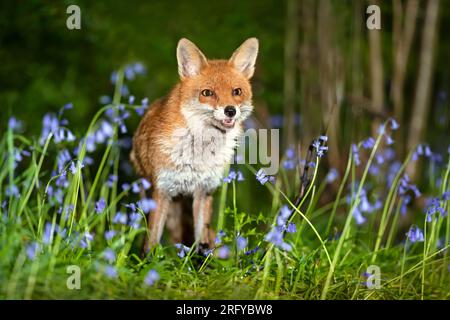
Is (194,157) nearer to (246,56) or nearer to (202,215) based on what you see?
(202,215)

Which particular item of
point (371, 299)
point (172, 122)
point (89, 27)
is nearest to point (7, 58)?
point (89, 27)

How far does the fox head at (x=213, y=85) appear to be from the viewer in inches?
162

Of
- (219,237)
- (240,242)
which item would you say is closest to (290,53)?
(219,237)

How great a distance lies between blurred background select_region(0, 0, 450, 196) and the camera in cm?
685

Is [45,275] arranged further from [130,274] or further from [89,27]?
[89,27]

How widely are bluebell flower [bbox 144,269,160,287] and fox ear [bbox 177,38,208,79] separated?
1.31 metres

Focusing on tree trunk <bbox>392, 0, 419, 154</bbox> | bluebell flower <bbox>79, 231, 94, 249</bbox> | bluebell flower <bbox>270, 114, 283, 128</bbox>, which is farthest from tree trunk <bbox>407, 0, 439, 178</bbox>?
bluebell flower <bbox>79, 231, 94, 249</bbox>

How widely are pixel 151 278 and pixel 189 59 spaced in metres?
1.43

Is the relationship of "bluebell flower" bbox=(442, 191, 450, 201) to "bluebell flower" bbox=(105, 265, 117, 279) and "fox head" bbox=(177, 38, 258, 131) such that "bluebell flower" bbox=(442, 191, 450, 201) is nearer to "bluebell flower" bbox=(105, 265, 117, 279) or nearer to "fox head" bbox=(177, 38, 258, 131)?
"fox head" bbox=(177, 38, 258, 131)

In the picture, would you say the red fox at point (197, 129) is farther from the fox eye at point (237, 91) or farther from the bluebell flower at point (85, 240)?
the bluebell flower at point (85, 240)

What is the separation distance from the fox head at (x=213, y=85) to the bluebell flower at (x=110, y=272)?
1.10 metres

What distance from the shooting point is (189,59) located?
4.25 m

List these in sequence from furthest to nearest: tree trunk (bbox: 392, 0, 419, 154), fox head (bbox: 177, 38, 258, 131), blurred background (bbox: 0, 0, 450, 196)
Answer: tree trunk (bbox: 392, 0, 419, 154)
blurred background (bbox: 0, 0, 450, 196)
fox head (bbox: 177, 38, 258, 131)
